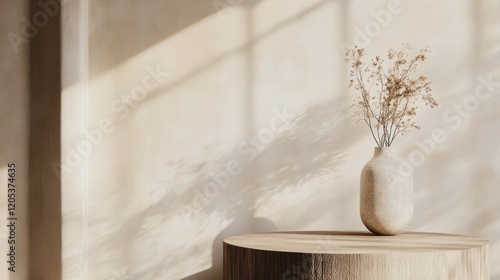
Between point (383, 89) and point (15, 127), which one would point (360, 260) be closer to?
point (383, 89)

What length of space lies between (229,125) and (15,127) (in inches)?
50.1

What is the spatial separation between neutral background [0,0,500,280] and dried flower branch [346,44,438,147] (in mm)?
60

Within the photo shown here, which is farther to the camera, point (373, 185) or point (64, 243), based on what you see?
point (64, 243)

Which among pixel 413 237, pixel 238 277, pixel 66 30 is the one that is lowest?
pixel 238 277

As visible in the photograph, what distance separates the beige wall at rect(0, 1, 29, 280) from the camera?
3.68m

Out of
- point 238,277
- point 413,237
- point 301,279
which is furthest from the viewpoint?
point 413,237

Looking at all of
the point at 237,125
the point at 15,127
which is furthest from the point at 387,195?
the point at 15,127

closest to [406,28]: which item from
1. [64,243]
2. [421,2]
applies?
[421,2]

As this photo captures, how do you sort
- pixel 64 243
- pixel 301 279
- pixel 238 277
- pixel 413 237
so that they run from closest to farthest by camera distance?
pixel 301 279
pixel 238 277
pixel 413 237
pixel 64 243

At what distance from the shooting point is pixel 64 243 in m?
3.55

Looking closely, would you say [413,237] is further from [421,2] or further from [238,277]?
[421,2]

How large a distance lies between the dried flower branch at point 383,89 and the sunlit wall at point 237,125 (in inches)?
2.4

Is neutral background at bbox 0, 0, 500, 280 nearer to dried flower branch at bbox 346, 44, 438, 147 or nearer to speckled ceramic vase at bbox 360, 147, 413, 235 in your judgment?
dried flower branch at bbox 346, 44, 438, 147

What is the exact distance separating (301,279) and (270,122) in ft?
4.06
